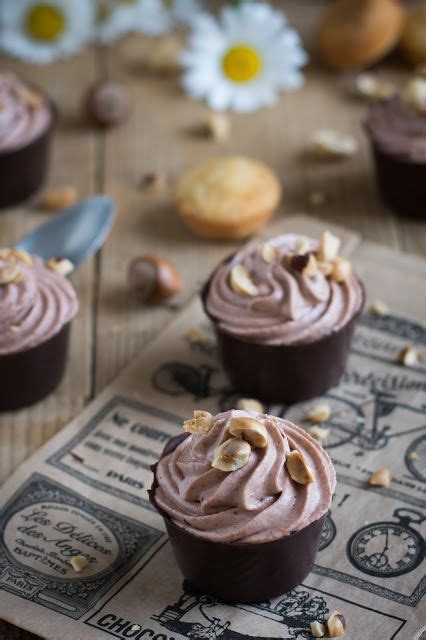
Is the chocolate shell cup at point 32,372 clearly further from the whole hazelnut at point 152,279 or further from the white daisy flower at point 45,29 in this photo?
the white daisy flower at point 45,29

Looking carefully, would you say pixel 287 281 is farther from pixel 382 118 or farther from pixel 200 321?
pixel 382 118

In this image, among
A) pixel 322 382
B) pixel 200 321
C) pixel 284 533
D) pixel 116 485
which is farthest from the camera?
pixel 200 321

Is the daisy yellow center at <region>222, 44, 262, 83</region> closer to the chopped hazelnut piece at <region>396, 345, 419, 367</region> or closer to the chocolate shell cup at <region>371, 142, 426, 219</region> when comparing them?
the chocolate shell cup at <region>371, 142, 426, 219</region>

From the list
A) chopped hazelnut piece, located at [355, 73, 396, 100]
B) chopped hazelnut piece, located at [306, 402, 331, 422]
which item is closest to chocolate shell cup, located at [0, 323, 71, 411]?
chopped hazelnut piece, located at [306, 402, 331, 422]

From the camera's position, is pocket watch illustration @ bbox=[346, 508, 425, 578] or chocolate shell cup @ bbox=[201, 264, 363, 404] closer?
pocket watch illustration @ bbox=[346, 508, 425, 578]

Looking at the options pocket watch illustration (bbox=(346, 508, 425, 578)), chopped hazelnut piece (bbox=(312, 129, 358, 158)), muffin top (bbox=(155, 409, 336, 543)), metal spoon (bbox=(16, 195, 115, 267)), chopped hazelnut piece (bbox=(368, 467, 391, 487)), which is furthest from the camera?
chopped hazelnut piece (bbox=(312, 129, 358, 158))

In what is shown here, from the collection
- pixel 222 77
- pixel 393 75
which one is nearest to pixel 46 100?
pixel 222 77

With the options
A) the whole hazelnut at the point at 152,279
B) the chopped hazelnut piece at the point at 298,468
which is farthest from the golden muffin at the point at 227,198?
the chopped hazelnut piece at the point at 298,468
